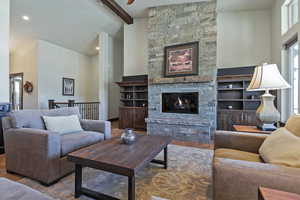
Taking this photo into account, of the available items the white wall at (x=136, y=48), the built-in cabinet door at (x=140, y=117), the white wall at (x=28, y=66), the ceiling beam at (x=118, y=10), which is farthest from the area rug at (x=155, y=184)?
the white wall at (x=28, y=66)

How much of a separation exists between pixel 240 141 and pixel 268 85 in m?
0.79

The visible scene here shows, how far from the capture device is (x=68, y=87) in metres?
6.73

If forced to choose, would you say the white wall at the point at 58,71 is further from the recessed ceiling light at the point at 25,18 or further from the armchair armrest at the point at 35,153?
the armchair armrest at the point at 35,153

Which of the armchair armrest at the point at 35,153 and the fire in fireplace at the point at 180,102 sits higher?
the fire in fireplace at the point at 180,102

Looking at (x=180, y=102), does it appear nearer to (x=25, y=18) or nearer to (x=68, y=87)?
(x=68, y=87)

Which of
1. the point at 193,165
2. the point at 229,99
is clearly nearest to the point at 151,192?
the point at 193,165

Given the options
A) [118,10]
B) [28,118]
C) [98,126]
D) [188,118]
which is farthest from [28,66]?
[188,118]

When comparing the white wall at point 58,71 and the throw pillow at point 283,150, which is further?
the white wall at point 58,71

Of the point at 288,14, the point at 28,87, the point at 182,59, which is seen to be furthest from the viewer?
the point at 28,87

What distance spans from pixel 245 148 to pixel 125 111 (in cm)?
386

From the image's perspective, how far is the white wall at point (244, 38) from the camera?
4285 mm

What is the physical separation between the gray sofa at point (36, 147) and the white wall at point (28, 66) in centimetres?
432

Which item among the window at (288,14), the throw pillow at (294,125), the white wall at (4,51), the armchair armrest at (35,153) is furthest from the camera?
the window at (288,14)

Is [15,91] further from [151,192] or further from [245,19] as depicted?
[245,19]
